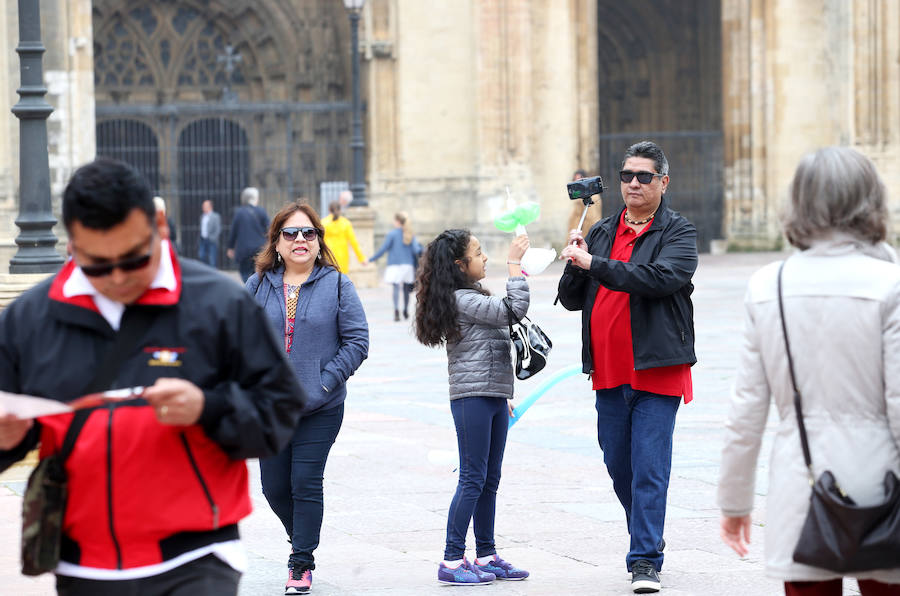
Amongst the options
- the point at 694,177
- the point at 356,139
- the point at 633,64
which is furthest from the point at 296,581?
the point at 633,64

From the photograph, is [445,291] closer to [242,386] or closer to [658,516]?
[658,516]

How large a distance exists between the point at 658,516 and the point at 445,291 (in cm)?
126

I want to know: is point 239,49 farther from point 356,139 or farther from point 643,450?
point 643,450

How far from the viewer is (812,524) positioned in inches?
137

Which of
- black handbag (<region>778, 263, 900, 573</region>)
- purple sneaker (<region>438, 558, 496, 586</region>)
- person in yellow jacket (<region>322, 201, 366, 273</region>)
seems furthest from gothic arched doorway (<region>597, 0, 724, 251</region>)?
black handbag (<region>778, 263, 900, 573</region>)

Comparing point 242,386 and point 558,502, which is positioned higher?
point 242,386

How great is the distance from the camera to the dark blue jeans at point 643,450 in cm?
597

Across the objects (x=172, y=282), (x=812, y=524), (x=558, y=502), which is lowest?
(x=558, y=502)

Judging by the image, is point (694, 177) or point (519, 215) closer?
point (519, 215)

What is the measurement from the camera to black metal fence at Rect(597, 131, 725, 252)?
108ft

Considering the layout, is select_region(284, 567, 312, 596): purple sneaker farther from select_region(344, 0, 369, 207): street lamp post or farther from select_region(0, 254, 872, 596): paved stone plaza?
select_region(344, 0, 369, 207): street lamp post

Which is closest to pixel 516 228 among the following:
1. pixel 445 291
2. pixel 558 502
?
pixel 445 291

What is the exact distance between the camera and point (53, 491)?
3.16 m

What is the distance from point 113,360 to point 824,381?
1626 millimetres
